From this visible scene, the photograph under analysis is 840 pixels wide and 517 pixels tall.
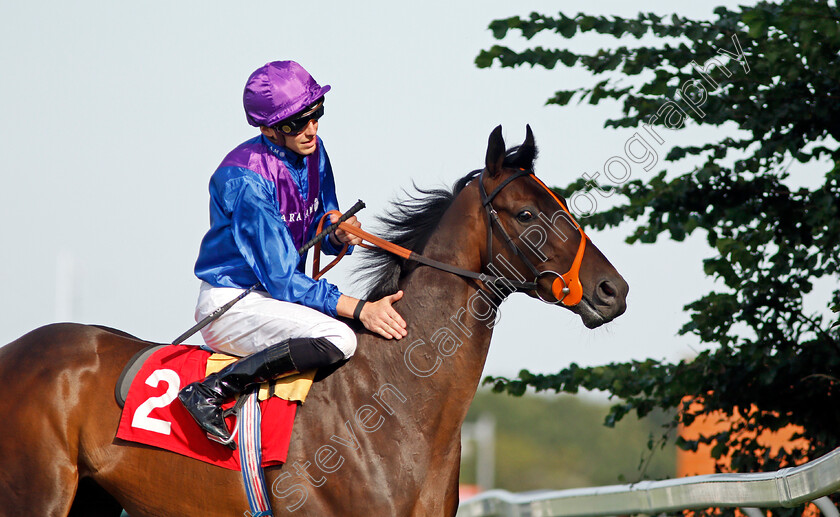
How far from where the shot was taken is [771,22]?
3.79 m

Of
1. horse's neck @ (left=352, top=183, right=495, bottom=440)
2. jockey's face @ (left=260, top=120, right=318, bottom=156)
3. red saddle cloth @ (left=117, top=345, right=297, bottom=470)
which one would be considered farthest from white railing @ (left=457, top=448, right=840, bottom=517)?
jockey's face @ (left=260, top=120, right=318, bottom=156)

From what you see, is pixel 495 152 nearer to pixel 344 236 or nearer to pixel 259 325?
pixel 344 236

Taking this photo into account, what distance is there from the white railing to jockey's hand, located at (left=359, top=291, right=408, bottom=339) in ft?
3.93

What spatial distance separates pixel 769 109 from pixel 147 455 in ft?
11.5

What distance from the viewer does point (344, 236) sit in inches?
167

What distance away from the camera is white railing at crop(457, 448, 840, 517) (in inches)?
119

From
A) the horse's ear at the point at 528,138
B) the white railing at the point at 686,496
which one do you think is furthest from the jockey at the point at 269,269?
the white railing at the point at 686,496

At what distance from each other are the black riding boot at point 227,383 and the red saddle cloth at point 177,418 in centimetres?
8

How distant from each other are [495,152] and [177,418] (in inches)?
66.9

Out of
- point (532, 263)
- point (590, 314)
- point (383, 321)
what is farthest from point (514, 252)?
point (383, 321)

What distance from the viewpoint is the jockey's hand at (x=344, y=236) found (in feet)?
13.5

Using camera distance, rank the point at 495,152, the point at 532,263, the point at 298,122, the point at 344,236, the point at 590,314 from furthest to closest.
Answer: the point at 344,236, the point at 298,122, the point at 495,152, the point at 532,263, the point at 590,314

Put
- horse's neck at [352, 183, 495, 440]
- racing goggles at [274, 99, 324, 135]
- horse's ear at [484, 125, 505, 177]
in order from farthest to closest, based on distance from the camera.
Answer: racing goggles at [274, 99, 324, 135] < horse's ear at [484, 125, 505, 177] < horse's neck at [352, 183, 495, 440]

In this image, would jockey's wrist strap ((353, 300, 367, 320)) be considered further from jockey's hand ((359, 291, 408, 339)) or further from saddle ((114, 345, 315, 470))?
saddle ((114, 345, 315, 470))
